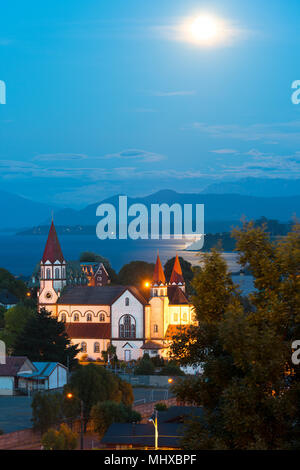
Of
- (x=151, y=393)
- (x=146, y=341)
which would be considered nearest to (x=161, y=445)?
(x=151, y=393)

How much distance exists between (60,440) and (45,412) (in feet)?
19.8

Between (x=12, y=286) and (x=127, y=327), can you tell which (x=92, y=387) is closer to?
(x=127, y=327)

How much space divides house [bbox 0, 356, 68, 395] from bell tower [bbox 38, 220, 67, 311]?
23704 mm

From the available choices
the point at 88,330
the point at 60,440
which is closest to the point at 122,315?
the point at 88,330

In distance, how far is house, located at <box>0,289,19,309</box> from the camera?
3625 inches

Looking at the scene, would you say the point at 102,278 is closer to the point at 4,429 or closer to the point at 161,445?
the point at 4,429

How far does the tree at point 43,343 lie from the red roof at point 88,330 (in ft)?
46.3

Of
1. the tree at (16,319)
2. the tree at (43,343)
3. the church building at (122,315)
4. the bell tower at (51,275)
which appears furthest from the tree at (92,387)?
the bell tower at (51,275)

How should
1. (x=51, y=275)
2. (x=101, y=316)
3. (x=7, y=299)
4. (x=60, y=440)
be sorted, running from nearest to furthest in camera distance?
(x=60, y=440) → (x=101, y=316) → (x=51, y=275) → (x=7, y=299)

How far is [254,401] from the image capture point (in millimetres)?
13000

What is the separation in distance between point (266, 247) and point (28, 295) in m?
88.7

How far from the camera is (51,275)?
245 feet

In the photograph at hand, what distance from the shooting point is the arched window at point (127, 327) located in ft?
230

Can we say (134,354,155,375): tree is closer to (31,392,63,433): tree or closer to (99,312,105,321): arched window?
(99,312,105,321): arched window
